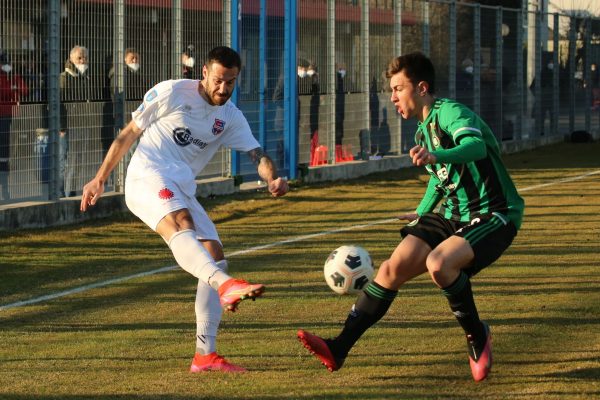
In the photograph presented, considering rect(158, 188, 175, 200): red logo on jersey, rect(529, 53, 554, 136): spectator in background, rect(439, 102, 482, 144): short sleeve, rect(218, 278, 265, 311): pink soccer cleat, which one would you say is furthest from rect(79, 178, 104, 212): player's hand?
rect(529, 53, 554, 136): spectator in background

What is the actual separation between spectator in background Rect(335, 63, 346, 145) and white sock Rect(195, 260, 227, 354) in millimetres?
14108

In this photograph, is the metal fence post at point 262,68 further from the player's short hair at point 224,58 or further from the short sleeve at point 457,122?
the short sleeve at point 457,122

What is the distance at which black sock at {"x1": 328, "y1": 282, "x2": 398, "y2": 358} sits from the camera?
6.96m

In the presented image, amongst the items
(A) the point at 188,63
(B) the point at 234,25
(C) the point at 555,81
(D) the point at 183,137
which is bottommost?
(D) the point at 183,137

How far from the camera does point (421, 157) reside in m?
6.30

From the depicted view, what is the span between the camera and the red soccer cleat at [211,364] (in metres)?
7.20

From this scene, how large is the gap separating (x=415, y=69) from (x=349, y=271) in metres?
1.71

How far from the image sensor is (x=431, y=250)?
271 inches

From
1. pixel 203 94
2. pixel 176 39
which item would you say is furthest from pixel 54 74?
pixel 203 94

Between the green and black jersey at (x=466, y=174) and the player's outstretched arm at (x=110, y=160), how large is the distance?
179 cm

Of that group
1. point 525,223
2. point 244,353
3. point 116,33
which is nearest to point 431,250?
point 244,353

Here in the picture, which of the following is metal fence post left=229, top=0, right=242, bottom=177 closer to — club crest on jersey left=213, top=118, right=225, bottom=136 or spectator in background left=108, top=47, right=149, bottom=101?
spectator in background left=108, top=47, right=149, bottom=101

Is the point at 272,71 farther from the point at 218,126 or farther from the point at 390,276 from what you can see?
the point at 390,276

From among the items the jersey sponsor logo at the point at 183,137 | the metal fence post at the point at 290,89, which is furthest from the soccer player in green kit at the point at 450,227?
the metal fence post at the point at 290,89
